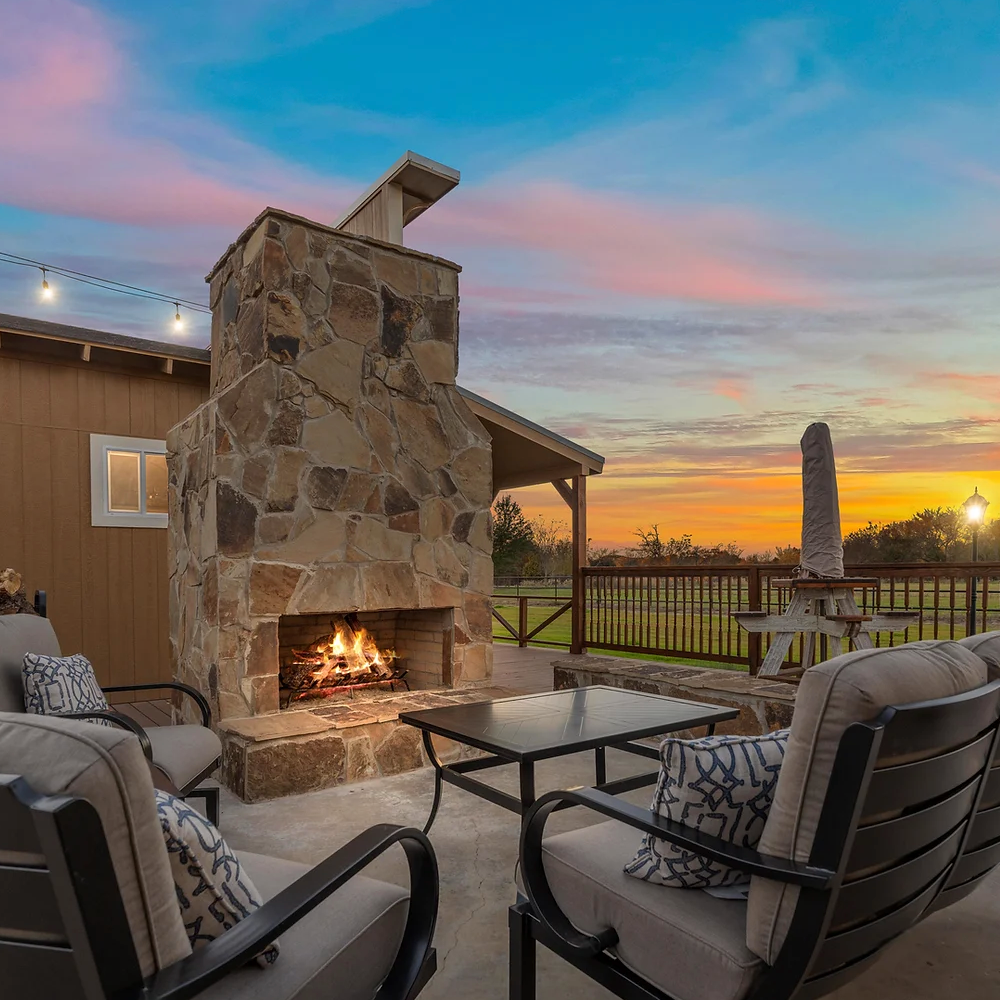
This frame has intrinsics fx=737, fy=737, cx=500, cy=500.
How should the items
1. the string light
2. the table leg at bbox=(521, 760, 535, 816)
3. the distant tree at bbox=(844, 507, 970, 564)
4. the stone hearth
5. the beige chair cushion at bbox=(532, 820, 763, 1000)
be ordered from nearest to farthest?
the beige chair cushion at bbox=(532, 820, 763, 1000) < the table leg at bbox=(521, 760, 535, 816) < the stone hearth < the string light < the distant tree at bbox=(844, 507, 970, 564)

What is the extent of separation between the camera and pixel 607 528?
47.4ft

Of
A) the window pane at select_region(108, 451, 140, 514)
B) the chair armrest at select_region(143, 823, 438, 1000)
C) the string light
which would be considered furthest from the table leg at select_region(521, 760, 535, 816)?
the string light

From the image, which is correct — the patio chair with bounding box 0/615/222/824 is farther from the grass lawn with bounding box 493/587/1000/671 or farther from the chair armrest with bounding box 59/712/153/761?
the grass lawn with bounding box 493/587/1000/671

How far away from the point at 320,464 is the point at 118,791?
3.76m

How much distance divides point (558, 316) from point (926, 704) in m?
8.86

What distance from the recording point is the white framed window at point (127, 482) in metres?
6.29

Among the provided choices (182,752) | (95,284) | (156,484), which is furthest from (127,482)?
(182,752)

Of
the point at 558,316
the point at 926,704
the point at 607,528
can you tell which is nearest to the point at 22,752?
the point at 926,704

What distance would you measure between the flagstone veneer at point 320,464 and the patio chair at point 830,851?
10.3 feet

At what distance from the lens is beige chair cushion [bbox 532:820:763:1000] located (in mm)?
1456

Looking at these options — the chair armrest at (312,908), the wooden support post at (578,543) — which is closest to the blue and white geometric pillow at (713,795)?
the chair armrest at (312,908)

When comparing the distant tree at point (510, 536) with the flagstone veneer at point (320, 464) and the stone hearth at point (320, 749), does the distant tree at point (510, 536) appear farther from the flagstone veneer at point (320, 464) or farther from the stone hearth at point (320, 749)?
the stone hearth at point (320, 749)

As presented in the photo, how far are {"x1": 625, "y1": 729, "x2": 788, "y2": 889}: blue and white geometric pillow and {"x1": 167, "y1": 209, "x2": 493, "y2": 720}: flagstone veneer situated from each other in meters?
3.33

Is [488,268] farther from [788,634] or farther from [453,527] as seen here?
[788,634]
